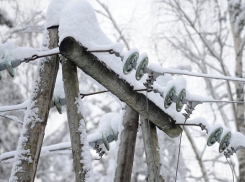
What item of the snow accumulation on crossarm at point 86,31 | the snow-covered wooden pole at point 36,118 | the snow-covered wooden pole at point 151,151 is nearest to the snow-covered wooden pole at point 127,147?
the snow-covered wooden pole at point 151,151

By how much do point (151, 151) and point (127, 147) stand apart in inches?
7.1

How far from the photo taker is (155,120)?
329cm

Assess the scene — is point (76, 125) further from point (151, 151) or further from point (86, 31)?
point (151, 151)

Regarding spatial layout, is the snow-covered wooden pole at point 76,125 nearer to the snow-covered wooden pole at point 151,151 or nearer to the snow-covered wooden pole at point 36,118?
the snow-covered wooden pole at point 36,118

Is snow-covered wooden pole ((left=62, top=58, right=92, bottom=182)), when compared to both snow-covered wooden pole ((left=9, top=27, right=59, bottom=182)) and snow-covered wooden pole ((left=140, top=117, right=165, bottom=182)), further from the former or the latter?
snow-covered wooden pole ((left=140, top=117, right=165, bottom=182))

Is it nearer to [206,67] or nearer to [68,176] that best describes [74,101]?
[206,67]

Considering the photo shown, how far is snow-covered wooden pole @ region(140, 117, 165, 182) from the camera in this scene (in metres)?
3.25

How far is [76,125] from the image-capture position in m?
2.85

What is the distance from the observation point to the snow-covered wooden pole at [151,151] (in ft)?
10.7

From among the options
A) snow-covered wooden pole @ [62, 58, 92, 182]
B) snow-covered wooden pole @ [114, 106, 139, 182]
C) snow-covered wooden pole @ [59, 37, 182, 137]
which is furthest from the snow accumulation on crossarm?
snow-covered wooden pole @ [114, 106, 139, 182]

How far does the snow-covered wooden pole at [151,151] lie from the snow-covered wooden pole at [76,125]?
1.98ft

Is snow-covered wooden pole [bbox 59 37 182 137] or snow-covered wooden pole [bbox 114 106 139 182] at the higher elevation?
snow-covered wooden pole [bbox 59 37 182 137]

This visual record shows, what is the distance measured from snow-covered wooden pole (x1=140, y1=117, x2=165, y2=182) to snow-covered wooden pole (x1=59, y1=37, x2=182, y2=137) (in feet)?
0.22

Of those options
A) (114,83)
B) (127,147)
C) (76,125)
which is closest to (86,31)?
(114,83)
